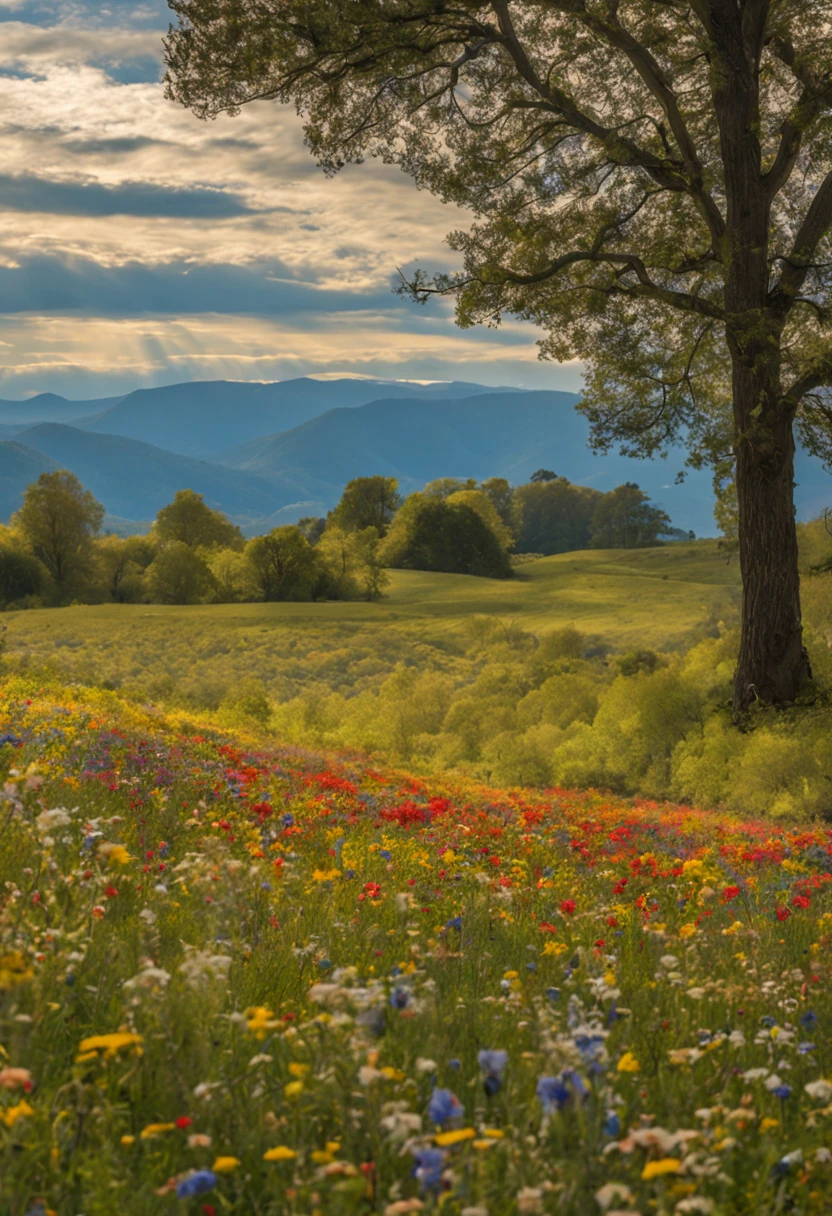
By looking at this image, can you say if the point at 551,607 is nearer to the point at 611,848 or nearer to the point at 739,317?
the point at 739,317

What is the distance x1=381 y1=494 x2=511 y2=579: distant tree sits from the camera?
3733 inches

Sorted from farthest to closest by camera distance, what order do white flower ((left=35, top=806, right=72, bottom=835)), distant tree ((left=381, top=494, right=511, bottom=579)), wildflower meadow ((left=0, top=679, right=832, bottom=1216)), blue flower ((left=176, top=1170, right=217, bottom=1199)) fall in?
distant tree ((left=381, top=494, right=511, bottom=579))
white flower ((left=35, top=806, right=72, bottom=835))
wildflower meadow ((left=0, top=679, right=832, bottom=1216))
blue flower ((left=176, top=1170, right=217, bottom=1199))

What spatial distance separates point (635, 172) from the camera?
1773 centimetres

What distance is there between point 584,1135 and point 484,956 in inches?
94.1

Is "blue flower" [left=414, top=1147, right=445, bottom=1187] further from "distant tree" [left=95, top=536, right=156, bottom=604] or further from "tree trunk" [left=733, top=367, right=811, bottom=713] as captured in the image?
"distant tree" [left=95, top=536, right=156, bottom=604]

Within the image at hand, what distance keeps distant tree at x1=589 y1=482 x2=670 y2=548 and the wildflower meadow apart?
13151 cm

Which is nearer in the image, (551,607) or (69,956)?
(69,956)

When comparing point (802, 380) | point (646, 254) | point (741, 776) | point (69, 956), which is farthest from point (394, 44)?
point (69, 956)

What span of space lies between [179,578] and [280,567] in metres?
9.23

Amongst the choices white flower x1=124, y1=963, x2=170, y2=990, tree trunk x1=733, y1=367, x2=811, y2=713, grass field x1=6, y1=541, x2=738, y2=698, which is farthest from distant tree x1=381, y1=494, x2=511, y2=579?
white flower x1=124, y1=963, x2=170, y2=990

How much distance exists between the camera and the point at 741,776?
53.7ft

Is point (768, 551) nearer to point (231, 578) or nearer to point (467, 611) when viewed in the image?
point (467, 611)

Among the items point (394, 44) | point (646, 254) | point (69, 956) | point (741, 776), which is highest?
point (394, 44)

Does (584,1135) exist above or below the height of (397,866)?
above
